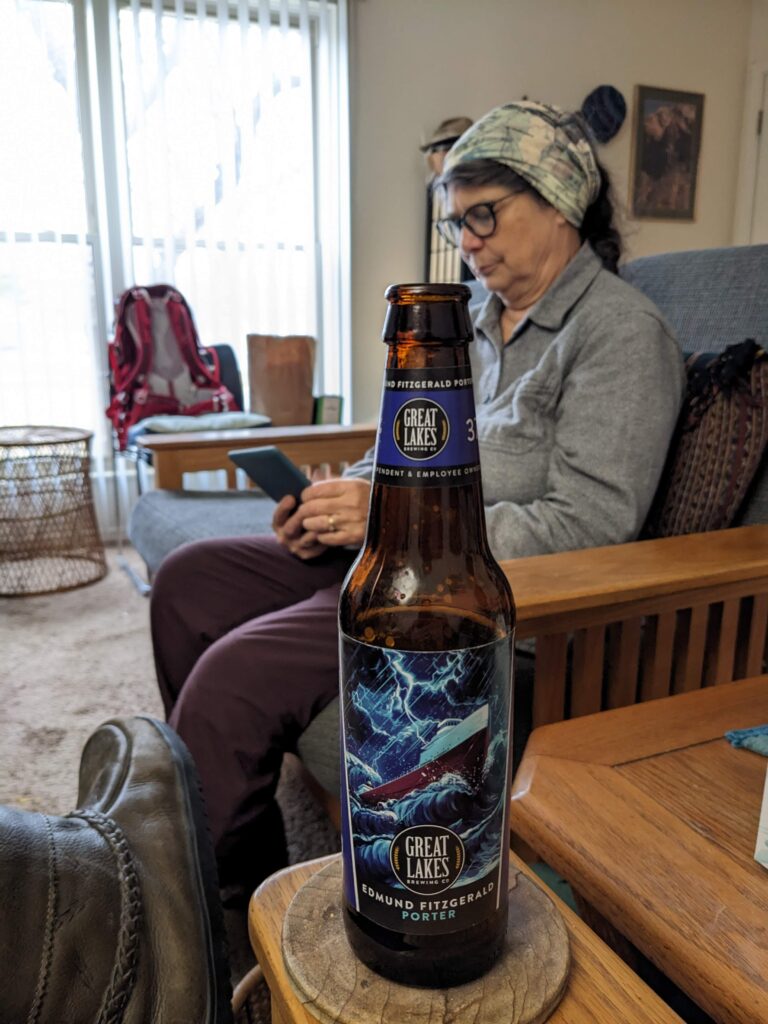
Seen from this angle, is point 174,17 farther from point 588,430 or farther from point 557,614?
point 557,614

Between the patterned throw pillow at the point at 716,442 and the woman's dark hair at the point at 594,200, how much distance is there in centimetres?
25

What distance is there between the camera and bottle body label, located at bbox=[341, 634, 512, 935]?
352 mm

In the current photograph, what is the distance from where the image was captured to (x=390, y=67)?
10.6ft

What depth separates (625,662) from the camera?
33.1 inches

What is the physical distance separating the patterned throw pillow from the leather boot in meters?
0.75

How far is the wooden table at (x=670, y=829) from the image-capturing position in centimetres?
42

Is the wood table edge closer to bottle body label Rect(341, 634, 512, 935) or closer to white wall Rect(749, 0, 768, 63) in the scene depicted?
bottle body label Rect(341, 634, 512, 935)

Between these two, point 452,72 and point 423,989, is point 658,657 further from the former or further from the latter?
point 452,72

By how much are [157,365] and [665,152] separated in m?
2.64

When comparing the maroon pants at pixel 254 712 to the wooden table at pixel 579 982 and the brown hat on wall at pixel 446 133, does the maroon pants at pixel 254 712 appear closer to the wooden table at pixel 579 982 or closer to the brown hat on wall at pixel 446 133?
the wooden table at pixel 579 982

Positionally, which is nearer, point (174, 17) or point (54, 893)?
point (54, 893)

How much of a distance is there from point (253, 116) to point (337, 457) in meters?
1.88

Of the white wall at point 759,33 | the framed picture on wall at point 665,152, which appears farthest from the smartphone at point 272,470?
the white wall at point 759,33

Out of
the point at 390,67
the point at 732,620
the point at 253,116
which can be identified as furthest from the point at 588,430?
the point at 390,67
